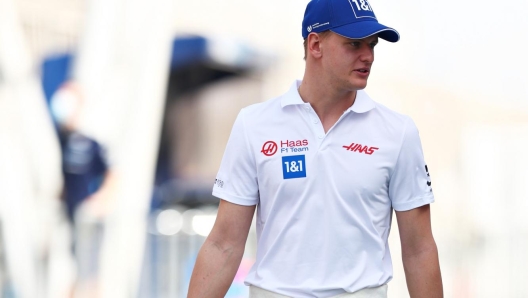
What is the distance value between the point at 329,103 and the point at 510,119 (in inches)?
630

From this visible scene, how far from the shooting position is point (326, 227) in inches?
131

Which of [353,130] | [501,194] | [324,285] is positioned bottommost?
[501,194]

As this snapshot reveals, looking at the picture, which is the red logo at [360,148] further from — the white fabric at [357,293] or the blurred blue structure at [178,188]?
the blurred blue structure at [178,188]

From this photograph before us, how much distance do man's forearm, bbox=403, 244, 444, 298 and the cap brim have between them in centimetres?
74

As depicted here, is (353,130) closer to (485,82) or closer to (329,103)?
(329,103)

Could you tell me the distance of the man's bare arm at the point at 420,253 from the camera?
3.42m

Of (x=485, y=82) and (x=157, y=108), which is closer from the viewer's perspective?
(x=157, y=108)

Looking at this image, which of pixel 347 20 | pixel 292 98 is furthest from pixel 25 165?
pixel 347 20

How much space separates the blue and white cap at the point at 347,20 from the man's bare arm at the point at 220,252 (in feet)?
2.26

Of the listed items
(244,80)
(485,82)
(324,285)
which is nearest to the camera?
(324,285)

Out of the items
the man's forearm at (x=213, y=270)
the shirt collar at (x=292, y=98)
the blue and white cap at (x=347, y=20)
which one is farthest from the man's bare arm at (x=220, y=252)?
the blue and white cap at (x=347, y=20)

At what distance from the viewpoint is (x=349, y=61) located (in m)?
3.42

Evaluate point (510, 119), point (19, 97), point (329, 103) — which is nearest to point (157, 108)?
point (19, 97)

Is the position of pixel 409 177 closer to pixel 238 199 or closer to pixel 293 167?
pixel 293 167
